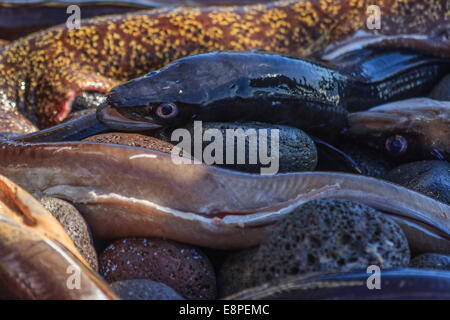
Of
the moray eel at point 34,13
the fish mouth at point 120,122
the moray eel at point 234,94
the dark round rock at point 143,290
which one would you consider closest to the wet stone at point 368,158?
the moray eel at point 234,94

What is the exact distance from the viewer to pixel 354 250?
3.41 ft

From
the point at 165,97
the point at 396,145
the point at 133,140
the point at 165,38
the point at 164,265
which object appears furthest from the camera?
the point at 165,38

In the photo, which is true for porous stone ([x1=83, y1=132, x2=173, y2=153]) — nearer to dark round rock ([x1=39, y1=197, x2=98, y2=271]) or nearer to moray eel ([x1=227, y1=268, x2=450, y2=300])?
dark round rock ([x1=39, y1=197, x2=98, y2=271])

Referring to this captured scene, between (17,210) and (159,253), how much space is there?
40cm

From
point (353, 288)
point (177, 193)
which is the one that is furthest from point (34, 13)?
point (353, 288)

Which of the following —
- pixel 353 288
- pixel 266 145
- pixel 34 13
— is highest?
pixel 34 13

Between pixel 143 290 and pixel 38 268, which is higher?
pixel 38 268

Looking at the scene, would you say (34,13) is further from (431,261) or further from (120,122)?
(431,261)

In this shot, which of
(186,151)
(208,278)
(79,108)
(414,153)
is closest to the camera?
(208,278)

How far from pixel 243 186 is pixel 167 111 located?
52 cm

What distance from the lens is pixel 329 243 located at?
104cm

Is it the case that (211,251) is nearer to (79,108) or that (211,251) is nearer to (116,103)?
(116,103)

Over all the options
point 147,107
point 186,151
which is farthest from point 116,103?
point 186,151

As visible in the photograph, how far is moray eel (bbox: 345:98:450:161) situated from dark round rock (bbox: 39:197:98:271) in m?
1.27
